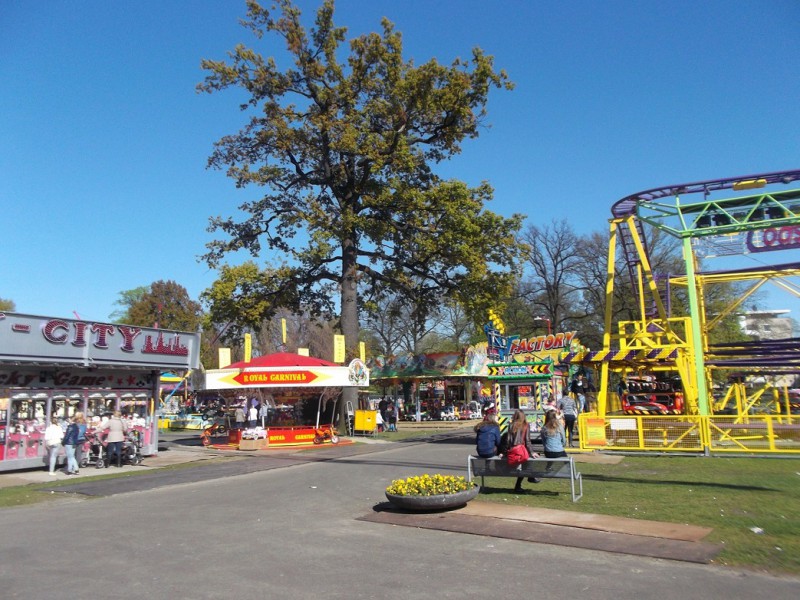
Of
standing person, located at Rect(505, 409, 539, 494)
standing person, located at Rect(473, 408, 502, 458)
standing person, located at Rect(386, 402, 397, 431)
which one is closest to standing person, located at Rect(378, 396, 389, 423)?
standing person, located at Rect(386, 402, 397, 431)

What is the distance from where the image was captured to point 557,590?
591cm

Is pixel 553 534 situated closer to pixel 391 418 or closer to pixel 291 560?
pixel 291 560

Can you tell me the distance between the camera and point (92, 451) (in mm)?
19156

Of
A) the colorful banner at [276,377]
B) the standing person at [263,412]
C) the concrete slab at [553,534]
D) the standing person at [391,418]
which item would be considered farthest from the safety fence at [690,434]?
the standing person at [391,418]

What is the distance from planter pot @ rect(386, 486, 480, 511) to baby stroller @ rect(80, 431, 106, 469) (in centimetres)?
1289

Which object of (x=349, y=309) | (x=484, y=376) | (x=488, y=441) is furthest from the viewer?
(x=484, y=376)

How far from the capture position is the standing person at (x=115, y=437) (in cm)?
1858

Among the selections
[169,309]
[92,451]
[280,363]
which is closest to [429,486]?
[92,451]

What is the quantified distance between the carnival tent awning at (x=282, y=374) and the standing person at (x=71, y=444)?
740cm

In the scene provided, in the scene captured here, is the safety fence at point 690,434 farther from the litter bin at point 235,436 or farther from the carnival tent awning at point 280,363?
the litter bin at point 235,436

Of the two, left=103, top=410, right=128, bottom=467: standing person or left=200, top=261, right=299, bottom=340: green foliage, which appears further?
left=200, top=261, right=299, bottom=340: green foliage

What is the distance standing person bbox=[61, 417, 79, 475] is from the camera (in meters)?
17.2

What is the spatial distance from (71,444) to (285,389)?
10.5m

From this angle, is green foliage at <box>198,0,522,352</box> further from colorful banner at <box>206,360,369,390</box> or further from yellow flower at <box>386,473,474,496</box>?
yellow flower at <box>386,473,474,496</box>
